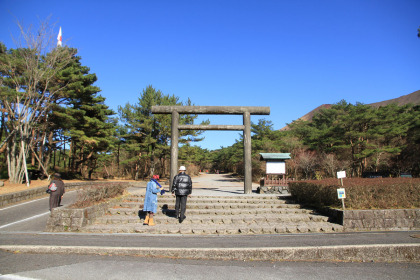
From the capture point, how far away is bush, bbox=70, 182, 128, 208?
738cm

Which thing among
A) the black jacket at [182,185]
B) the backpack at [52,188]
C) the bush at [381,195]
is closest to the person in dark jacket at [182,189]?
the black jacket at [182,185]

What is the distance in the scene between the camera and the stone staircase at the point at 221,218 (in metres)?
6.45

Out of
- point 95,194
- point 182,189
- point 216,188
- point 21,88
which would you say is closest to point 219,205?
point 182,189

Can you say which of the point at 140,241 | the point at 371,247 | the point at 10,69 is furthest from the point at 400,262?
the point at 10,69

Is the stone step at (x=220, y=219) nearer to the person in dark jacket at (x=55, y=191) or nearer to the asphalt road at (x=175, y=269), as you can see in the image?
the person in dark jacket at (x=55, y=191)

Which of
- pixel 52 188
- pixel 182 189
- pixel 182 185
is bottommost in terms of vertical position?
pixel 52 188

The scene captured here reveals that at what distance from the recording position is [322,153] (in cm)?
3016

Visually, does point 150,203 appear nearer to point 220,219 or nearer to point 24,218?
point 220,219

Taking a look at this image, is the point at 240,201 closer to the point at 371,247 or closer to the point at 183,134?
the point at 371,247

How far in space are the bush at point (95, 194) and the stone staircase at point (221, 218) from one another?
550mm

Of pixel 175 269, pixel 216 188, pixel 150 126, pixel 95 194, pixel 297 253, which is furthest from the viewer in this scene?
pixel 150 126

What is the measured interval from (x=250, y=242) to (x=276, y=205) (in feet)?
13.3

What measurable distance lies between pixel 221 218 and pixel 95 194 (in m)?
4.30

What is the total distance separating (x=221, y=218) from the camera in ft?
24.5
